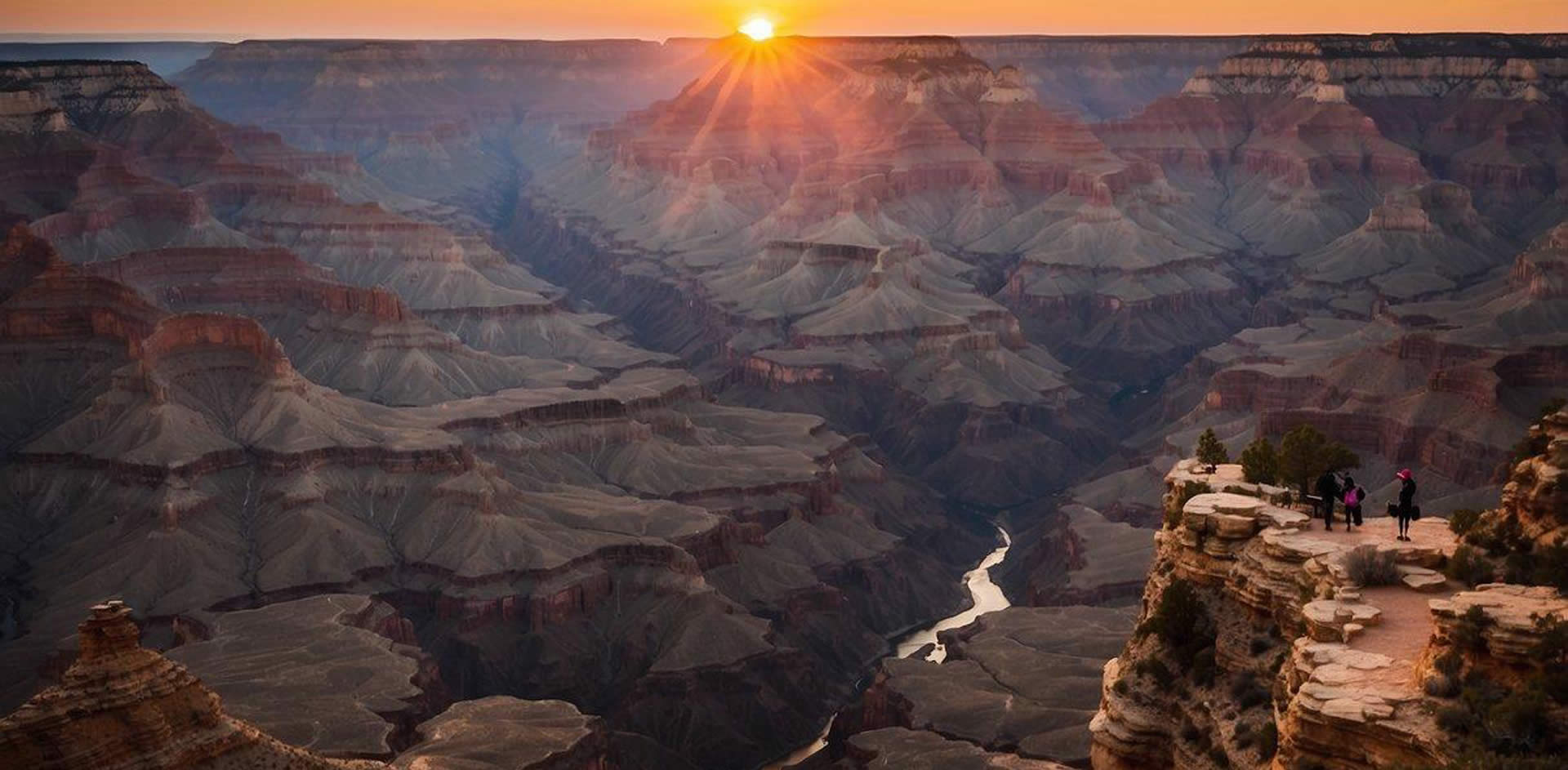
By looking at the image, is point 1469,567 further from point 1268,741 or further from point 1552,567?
point 1268,741

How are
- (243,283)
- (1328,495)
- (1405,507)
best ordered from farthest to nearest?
(243,283) < (1328,495) < (1405,507)

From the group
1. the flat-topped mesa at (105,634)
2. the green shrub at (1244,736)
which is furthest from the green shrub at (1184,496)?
the flat-topped mesa at (105,634)

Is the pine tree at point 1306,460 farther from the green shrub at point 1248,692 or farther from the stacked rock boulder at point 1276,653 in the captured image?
the green shrub at point 1248,692

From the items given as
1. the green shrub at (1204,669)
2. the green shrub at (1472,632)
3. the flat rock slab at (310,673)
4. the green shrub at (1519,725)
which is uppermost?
the green shrub at (1472,632)

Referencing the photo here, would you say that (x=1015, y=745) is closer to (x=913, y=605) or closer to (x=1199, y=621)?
(x=1199, y=621)

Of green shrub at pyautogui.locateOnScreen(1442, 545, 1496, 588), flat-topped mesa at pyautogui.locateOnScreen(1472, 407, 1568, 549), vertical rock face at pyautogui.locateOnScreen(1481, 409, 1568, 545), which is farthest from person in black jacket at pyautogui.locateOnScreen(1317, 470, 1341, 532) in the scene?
green shrub at pyautogui.locateOnScreen(1442, 545, 1496, 588)

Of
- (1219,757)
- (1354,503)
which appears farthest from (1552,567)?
(1219,757)
